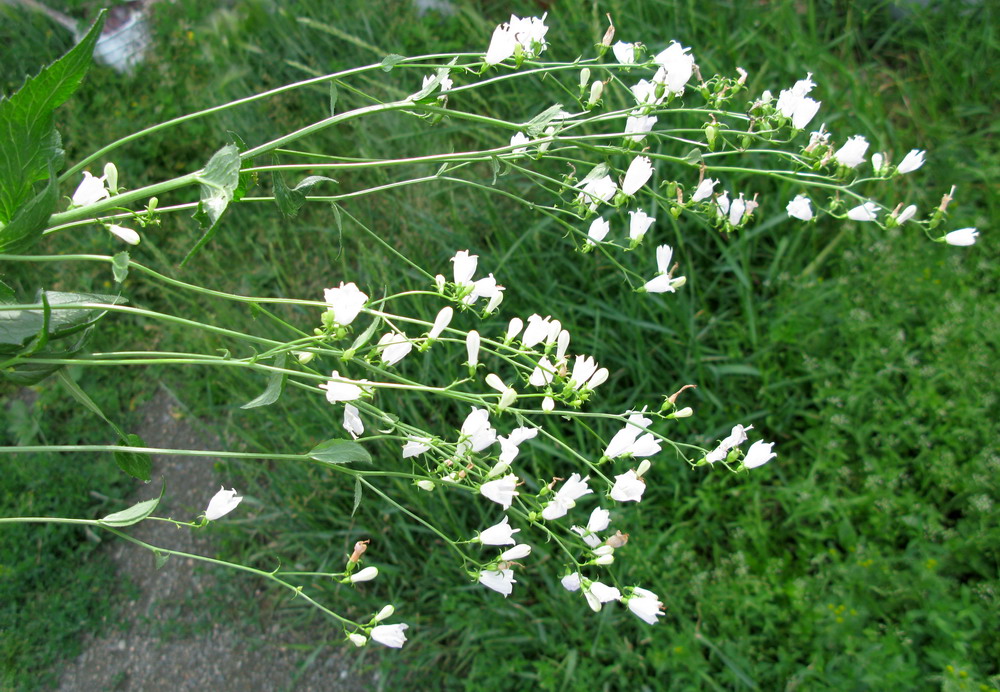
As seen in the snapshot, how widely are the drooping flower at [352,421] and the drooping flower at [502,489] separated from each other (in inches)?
6.6

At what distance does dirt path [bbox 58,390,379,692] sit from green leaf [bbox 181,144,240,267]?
1.37m

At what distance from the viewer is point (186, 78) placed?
2830mm

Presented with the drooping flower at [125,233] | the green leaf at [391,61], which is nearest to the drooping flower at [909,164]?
the green leaf at [391,61]

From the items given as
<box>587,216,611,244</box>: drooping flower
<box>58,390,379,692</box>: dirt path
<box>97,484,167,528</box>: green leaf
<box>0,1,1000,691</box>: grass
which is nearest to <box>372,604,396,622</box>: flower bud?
<box>97,484,167,528</box>: green leaf

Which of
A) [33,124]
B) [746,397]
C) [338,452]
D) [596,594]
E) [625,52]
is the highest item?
[33,124]

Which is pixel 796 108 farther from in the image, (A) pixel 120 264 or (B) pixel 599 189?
(A) pixel 120 264

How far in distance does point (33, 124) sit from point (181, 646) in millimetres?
1579

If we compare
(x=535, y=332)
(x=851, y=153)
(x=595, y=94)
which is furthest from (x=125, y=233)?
(x=851, y=153)

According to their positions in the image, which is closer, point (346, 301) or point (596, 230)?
point (346, 301)

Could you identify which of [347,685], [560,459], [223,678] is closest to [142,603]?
[223,678]

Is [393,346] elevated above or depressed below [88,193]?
below

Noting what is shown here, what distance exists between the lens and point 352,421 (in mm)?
821

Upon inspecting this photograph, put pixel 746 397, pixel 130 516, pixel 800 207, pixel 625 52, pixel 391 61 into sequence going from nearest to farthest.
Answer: pixel 130 516, pixel 391 61, pixel 625 52, pixel 800 207, pixel 746 397

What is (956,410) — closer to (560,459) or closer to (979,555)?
(979,555)
